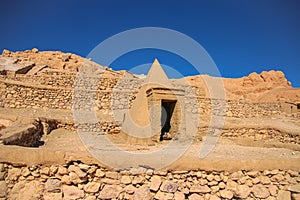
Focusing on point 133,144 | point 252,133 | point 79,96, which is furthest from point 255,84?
point 133,144

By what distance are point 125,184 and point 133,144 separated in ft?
16.1

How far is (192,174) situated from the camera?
139 inches

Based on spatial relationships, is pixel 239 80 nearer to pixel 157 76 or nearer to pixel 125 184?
pixel 157 76

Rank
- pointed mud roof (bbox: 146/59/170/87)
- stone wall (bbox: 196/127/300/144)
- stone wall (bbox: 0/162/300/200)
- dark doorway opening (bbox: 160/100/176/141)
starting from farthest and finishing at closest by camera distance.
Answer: stone wall (bbox: 196/127/300/144), dark doorway opening (bbox: 160/100/176/141), pointed mud roof (bbox: 146/59/170/87), stone wall (bbox: 0/162/300/200)

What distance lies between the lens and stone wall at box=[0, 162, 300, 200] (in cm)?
326

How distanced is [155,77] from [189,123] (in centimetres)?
242

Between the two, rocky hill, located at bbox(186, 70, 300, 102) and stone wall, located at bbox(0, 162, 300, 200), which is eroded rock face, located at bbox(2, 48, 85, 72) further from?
stone wall, located at bbox(0, 162, 300, 200)

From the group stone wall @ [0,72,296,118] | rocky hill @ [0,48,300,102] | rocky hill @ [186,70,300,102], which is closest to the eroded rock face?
rocky hill @ [0,48,300,102]

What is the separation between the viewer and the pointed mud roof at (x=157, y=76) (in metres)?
9.28

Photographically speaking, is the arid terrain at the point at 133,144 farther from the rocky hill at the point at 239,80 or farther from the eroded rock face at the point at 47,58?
the rocky hill at the point at 239,80

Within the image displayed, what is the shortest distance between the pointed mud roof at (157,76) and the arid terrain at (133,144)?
0.22 ft

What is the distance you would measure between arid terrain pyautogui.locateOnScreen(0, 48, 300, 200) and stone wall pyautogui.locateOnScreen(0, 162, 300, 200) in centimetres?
1

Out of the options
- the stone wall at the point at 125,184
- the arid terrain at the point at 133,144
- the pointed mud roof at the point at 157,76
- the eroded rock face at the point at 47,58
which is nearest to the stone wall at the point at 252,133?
the arid terrain at the point at 133,144

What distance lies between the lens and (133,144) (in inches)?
324
